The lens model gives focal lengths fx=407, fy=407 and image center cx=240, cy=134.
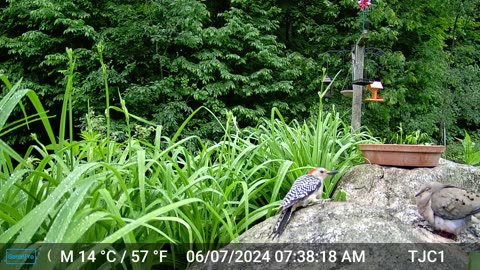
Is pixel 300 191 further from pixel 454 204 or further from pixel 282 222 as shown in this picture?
pixel 454 204

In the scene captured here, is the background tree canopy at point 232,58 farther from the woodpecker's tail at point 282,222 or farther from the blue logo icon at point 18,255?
the blue logo icon at point 18,255

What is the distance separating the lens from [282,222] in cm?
117

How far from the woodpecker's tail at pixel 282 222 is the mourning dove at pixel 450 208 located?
0.43 metres

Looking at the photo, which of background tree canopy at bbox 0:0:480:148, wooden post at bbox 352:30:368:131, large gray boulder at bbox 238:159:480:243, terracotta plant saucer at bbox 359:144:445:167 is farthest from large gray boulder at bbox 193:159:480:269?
background tree canopy at bbox 0:0:480:148

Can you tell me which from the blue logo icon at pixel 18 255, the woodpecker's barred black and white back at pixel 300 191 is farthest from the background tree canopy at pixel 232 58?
the blue logo icon at pixel 18 255

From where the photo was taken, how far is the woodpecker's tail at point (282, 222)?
1.14 meters

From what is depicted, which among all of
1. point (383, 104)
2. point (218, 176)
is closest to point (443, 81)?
point (383, 104)

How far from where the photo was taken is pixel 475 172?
76.6 inches

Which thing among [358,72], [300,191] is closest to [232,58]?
[358,72]

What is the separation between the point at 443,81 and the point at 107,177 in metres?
7.89

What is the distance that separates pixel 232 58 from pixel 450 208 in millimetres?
5908

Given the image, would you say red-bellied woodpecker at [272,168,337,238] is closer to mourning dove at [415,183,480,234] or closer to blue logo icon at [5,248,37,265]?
mourning dove at [415,183,480,234]

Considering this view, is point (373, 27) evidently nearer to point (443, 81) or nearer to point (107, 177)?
point (443, 81)

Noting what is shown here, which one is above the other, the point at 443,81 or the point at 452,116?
the point at 443,81
